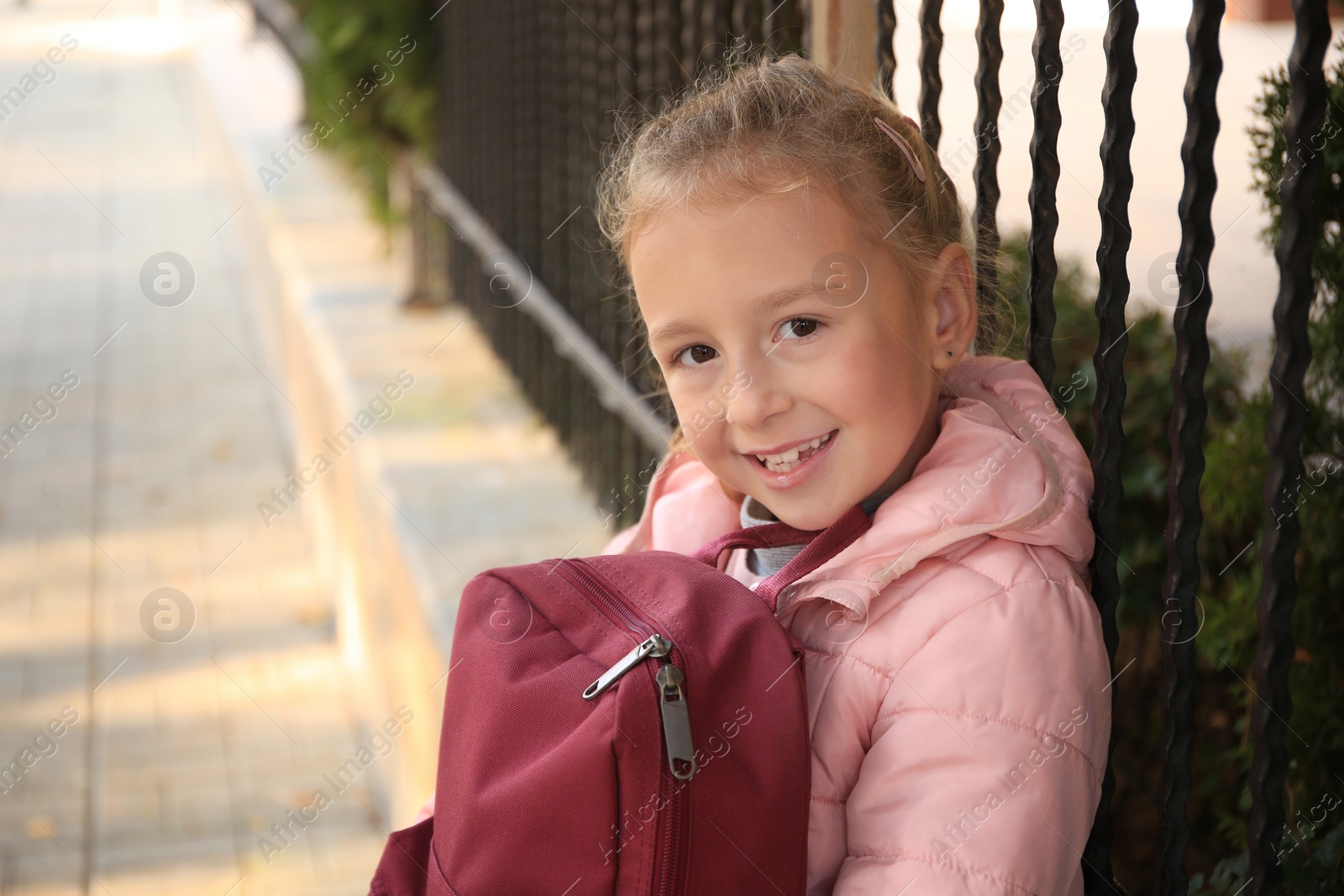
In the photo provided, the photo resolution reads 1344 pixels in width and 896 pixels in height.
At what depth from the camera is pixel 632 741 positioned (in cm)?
131

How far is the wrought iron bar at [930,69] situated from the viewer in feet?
5.62

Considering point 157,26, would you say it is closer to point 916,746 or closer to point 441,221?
point 441,221

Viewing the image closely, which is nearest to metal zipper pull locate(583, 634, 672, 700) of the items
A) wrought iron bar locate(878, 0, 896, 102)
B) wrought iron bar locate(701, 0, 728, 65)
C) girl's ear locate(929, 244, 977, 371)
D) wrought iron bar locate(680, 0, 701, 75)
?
girl's ear locate(929, 244, 977, 371)

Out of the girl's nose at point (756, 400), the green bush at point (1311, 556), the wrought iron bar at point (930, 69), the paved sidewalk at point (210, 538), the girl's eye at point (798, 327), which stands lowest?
the paved sidewalk at point (210, 538)

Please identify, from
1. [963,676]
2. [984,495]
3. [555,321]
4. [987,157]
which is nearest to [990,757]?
[963,676]

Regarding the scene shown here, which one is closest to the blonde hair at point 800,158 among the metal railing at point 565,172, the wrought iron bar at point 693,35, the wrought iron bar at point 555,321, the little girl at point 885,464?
the little girl at point 885,464

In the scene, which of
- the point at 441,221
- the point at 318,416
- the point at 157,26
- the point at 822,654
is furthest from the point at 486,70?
the point at 157,26

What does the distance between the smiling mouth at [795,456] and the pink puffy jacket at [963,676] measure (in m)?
0.10

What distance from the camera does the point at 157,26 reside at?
1994 centimetres

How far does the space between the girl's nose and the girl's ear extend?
22cm

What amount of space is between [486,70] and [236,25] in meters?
Answer: 8.69

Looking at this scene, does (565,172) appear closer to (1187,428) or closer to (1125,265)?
(1125,265)

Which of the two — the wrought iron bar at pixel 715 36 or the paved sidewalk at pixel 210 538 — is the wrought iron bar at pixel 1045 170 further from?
the paved sidewalk at pixel 210 538

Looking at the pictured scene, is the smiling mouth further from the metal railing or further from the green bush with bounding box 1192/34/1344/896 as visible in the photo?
the metal railing
